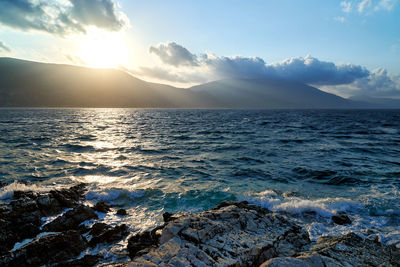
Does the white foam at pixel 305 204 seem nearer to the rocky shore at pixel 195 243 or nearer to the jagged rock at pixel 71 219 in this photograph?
the rocky shore at pixel 195 243

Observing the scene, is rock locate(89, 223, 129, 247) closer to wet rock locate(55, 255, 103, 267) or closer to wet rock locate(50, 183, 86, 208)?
wet rock locate(55, 255, 103, 267)

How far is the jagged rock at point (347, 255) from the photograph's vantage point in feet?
13.6

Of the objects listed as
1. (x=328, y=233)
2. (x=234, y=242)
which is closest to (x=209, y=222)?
(x=234, y=242)

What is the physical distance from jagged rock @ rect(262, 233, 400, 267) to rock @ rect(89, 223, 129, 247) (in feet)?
16.2

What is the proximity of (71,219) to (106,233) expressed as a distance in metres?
1.84

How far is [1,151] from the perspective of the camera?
18.4 m

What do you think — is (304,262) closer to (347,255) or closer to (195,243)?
(347,255)

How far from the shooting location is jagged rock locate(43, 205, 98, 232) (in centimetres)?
716

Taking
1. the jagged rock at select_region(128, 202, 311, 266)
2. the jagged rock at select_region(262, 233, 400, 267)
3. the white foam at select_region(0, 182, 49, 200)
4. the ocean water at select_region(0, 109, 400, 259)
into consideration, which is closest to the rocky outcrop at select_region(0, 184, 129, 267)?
the white foam at select_region(0, 182, 49, 200)

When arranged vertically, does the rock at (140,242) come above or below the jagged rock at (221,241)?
below

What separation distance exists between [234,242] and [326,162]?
48.3 feet

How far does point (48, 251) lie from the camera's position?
18.2ft

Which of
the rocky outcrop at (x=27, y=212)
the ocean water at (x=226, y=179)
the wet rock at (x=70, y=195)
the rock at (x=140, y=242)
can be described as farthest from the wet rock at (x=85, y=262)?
the wet rock at (x=70, y=195)

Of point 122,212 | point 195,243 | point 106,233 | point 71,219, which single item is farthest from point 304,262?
point 71,219
